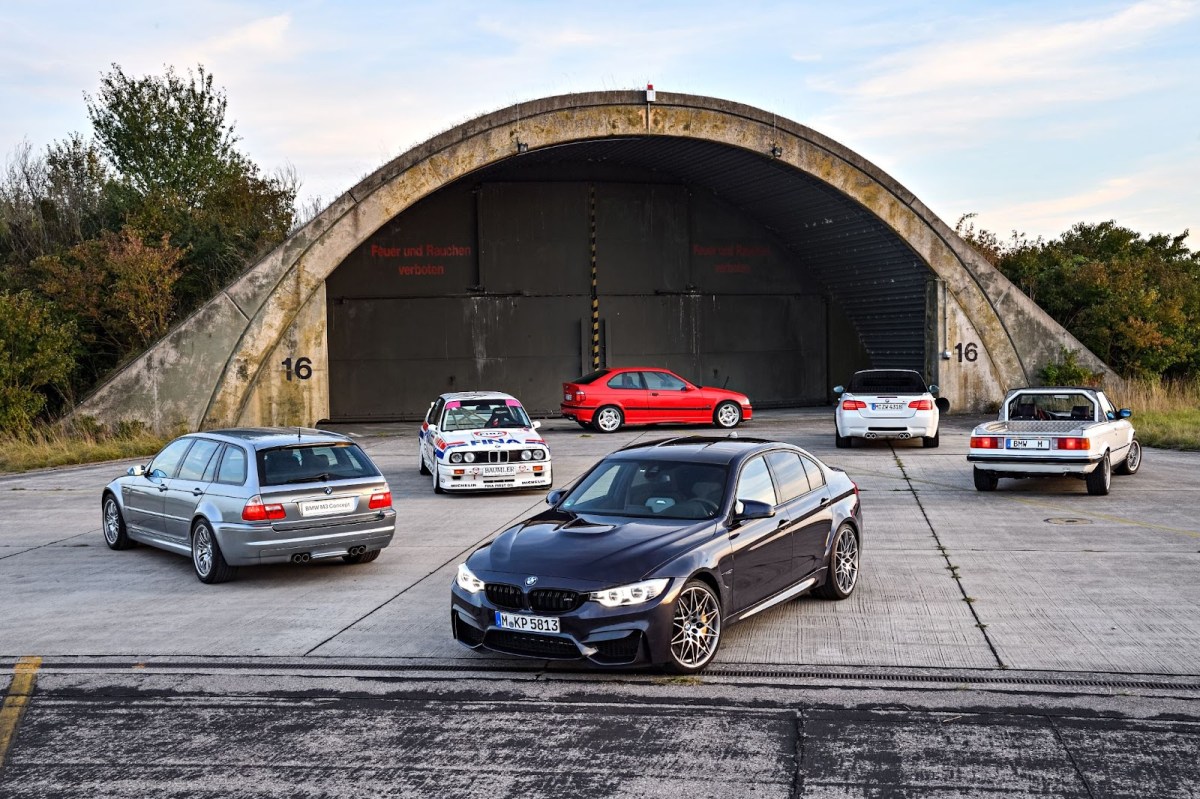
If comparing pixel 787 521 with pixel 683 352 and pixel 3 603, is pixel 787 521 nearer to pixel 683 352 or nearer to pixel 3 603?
pixel 3 603

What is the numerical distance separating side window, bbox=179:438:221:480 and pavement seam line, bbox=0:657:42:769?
350 centimetres

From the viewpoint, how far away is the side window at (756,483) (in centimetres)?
890

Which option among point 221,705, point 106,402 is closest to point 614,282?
point 106,402

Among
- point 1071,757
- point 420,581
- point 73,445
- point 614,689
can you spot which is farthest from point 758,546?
point 73,445

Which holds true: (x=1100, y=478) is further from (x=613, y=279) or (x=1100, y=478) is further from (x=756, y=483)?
(x=613, y=279)

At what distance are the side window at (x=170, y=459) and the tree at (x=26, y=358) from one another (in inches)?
532

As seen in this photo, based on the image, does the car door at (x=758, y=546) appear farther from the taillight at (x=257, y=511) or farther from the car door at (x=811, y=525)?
the taillight at (x=257, y=511)

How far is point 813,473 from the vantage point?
33.0 ft

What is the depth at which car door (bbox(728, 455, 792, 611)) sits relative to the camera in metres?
8.39

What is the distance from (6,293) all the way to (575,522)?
21.8 meters

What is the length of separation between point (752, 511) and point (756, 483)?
2.34 ft

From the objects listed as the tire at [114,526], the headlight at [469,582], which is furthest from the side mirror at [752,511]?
the tire at [114,526]

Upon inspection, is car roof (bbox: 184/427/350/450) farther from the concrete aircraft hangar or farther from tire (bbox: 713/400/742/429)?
tire (bbox: 713/400/742/429)

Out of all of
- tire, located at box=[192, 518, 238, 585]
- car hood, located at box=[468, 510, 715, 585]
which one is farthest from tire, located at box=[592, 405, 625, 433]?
car hood, located at box=[468, 510, 715, 585]
